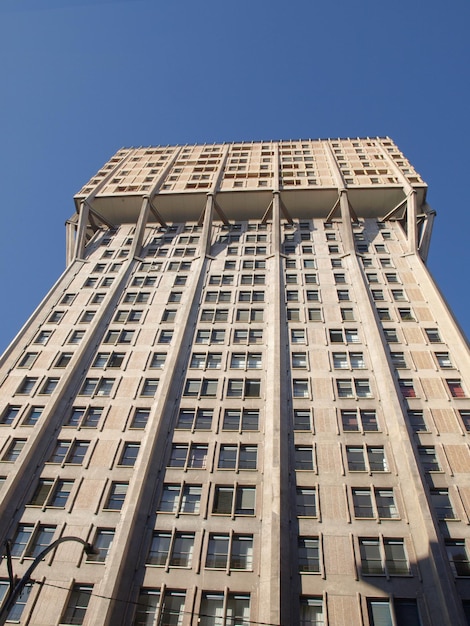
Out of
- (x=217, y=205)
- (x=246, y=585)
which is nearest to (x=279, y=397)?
(x=246, y=585)

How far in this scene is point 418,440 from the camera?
2636cm

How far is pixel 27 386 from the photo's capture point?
3125cm

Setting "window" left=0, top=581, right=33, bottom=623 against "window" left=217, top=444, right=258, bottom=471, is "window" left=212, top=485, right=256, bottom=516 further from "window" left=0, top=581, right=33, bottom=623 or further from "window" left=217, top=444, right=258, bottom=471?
"window" left=0, top=581, right=33, bottom=623

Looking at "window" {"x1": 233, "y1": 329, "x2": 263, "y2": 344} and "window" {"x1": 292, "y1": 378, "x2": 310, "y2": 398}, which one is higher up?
"window" {"x1": 233, "y1": 329, "x2": 263, "y2": 344}

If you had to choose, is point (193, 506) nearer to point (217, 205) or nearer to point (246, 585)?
point (246, 585)

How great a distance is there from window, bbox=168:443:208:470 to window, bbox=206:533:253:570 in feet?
13.4

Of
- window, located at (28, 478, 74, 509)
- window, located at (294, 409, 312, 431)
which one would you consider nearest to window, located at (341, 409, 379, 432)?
window, located at (294, 409, 312, 431)

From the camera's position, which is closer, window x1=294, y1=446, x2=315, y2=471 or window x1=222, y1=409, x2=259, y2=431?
window x1=294, y1=446, x2=315, y2=471

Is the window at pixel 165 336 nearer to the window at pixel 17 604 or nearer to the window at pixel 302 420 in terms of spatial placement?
the window at pixel 302 420

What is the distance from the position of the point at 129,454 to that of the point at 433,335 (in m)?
21.3

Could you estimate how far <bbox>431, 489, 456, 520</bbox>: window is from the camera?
75.4 feet

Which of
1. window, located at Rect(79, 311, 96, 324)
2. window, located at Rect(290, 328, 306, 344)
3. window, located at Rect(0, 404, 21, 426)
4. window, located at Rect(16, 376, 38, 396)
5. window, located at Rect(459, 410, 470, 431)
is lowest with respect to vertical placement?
window, located at Rect(0, 404, 21, 426)

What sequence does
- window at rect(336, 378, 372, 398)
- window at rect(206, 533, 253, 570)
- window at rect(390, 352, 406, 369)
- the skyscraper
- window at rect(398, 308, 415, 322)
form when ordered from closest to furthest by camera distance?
the skyscraper → window at rect(206, 533, 253, 570) → window at rect(336, 378, 372, 398) → window at rect(390, 352, 406, 369) → window at rect(398, 308, 415, 322)

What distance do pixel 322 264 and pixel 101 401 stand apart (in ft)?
72.4
